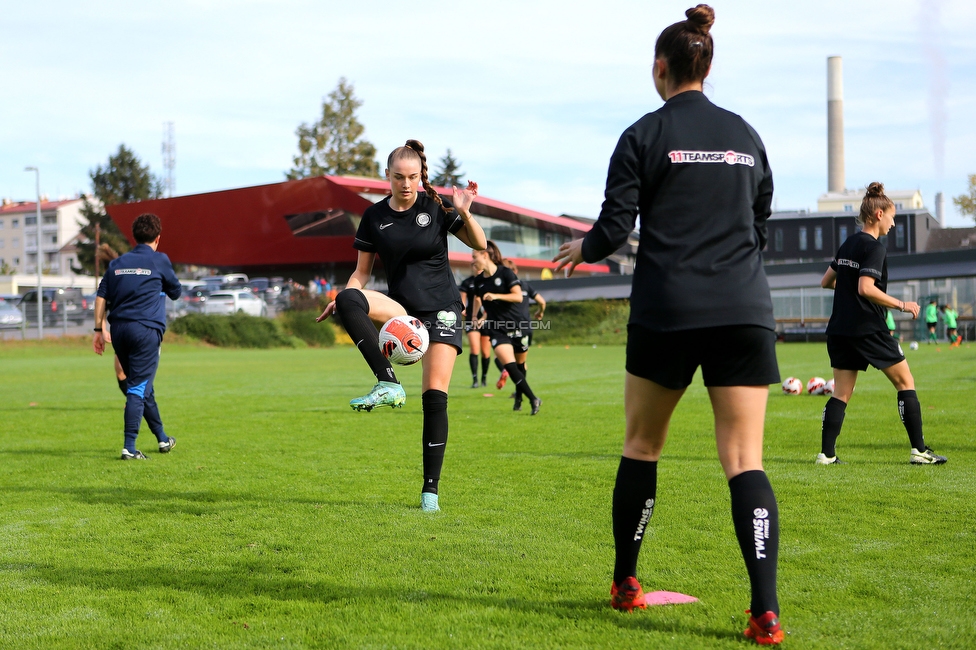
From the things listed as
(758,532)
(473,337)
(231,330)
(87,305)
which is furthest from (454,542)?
(87,305)

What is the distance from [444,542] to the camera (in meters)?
4.87

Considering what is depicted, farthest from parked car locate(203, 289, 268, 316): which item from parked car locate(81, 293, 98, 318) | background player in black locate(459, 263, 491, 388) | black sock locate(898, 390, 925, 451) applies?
black sock locate(898, 390, 925, 451)

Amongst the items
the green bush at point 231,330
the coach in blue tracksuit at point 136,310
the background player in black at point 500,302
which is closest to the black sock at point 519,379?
the background player in black at point 500,302

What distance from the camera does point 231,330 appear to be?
41.8 meters

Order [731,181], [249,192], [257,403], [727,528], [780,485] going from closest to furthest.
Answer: [731,181], [727,528], [780,485], [257,403], [249,192]

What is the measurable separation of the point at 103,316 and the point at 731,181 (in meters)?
6.88

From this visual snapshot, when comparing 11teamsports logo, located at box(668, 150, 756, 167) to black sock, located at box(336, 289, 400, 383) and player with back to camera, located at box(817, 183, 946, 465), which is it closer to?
black sock, located at box(336, 289, 400, 383)

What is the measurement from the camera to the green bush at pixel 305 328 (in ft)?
148

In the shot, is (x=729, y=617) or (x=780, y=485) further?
(x=780, y=485)

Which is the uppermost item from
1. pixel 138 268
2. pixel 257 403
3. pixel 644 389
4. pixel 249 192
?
pixel 249 192

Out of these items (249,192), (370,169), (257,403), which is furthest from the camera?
(370,169)

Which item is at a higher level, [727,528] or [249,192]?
[249,192]

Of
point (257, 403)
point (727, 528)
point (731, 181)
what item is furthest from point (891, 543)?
point (257, 403)

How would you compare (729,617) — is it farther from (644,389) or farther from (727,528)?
(727,528)
